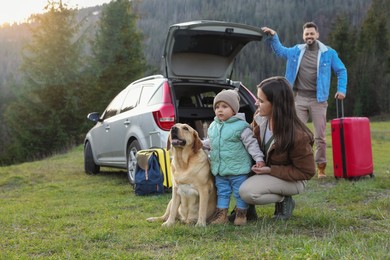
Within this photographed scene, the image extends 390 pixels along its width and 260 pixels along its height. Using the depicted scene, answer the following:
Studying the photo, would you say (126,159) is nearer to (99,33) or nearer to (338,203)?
(338,203)

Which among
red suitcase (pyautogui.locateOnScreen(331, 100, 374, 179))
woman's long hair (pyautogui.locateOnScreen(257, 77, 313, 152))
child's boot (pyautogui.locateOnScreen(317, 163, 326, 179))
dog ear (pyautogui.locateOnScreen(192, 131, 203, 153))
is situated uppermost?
woman's long hair (pyautogui.locateOnScreen(257, 77, 313, 152))

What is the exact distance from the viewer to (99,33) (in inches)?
1282

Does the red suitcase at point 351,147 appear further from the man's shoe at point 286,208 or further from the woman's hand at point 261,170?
the woman's hand at point 261,170

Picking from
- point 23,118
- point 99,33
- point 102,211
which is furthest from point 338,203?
point 99,33

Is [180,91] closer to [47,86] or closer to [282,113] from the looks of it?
[282,113]

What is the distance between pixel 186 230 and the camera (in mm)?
3795

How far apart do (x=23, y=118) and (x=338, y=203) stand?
25.5 m

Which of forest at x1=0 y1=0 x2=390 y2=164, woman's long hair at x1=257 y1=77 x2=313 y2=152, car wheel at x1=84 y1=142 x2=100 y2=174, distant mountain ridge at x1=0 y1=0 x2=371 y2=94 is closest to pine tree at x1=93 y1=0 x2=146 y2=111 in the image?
forest at x1=0 y1=0 x2=390 y2=164

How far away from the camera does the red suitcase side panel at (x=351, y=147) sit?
263 inches

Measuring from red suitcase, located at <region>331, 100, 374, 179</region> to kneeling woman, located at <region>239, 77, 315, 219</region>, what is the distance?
2.80 m

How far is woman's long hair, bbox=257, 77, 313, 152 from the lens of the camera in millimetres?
4012

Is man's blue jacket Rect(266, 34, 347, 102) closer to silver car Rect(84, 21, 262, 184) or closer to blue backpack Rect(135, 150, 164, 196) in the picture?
silver car Rect(84, 21, 262, 184)

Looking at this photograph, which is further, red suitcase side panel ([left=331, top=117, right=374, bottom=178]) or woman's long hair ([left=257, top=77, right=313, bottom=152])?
red suitcase side panel ([left=331, top=117, right=374, bottom=178])

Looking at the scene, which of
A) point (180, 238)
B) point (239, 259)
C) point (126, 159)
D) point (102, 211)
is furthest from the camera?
point (126, 159)
